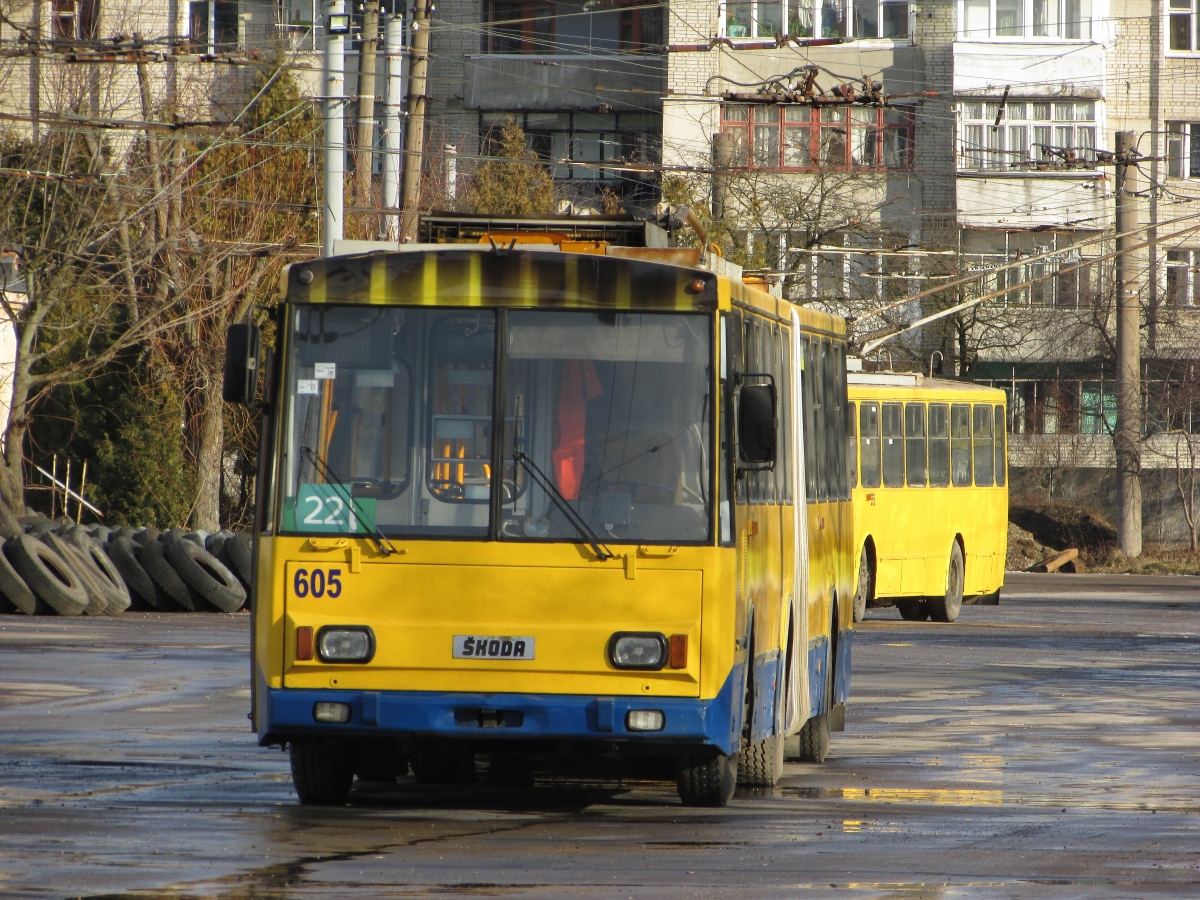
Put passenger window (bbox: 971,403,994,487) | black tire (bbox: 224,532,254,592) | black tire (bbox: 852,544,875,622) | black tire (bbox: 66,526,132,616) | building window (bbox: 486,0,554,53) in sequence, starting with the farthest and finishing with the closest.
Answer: building window (bbox: 486,0,554,53), passenger window (bbox: 971,403,994,487), black tire (bbox: 224,532,254,592), black tire (bbox: 852,544,875,622), black tire (bbox: 66,526,132,616)

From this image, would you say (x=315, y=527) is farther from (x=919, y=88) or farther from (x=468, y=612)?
(x=919, y=88)

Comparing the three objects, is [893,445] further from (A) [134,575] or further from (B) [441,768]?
(B) [441,768]

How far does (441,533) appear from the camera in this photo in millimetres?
9805

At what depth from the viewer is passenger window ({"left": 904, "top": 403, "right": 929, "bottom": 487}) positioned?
2755cm

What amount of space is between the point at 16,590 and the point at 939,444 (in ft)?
36.4

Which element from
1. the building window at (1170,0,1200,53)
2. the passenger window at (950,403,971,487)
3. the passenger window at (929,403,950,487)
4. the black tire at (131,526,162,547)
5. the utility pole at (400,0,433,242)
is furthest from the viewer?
the building window at (1170,0,1200,53)

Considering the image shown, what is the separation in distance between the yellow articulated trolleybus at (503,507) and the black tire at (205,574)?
16310mm

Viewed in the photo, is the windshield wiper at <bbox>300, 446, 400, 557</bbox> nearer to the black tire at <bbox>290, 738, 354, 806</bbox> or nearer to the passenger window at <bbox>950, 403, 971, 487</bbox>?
the black tire at <bbox>290, 738, 354, 806</bbox>

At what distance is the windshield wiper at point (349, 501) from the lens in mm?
9781

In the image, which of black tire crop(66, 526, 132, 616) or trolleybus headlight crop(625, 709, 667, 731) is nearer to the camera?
trolleybus headlight crop(625, 709, 667, 731)

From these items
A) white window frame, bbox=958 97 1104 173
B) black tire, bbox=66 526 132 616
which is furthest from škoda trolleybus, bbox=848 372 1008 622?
white window frame, bbox=958 97 1104 173

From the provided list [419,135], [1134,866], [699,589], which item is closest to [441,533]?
[699,589]

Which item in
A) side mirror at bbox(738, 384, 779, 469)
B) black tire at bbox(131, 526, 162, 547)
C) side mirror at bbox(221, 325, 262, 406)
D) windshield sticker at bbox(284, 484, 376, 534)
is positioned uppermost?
side mirror at bbox(221, 325, 262, 406)

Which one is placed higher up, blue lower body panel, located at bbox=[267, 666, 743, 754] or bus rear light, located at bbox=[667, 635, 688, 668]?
bus rear light, located at bbox=[667, 635, 688, 668]
